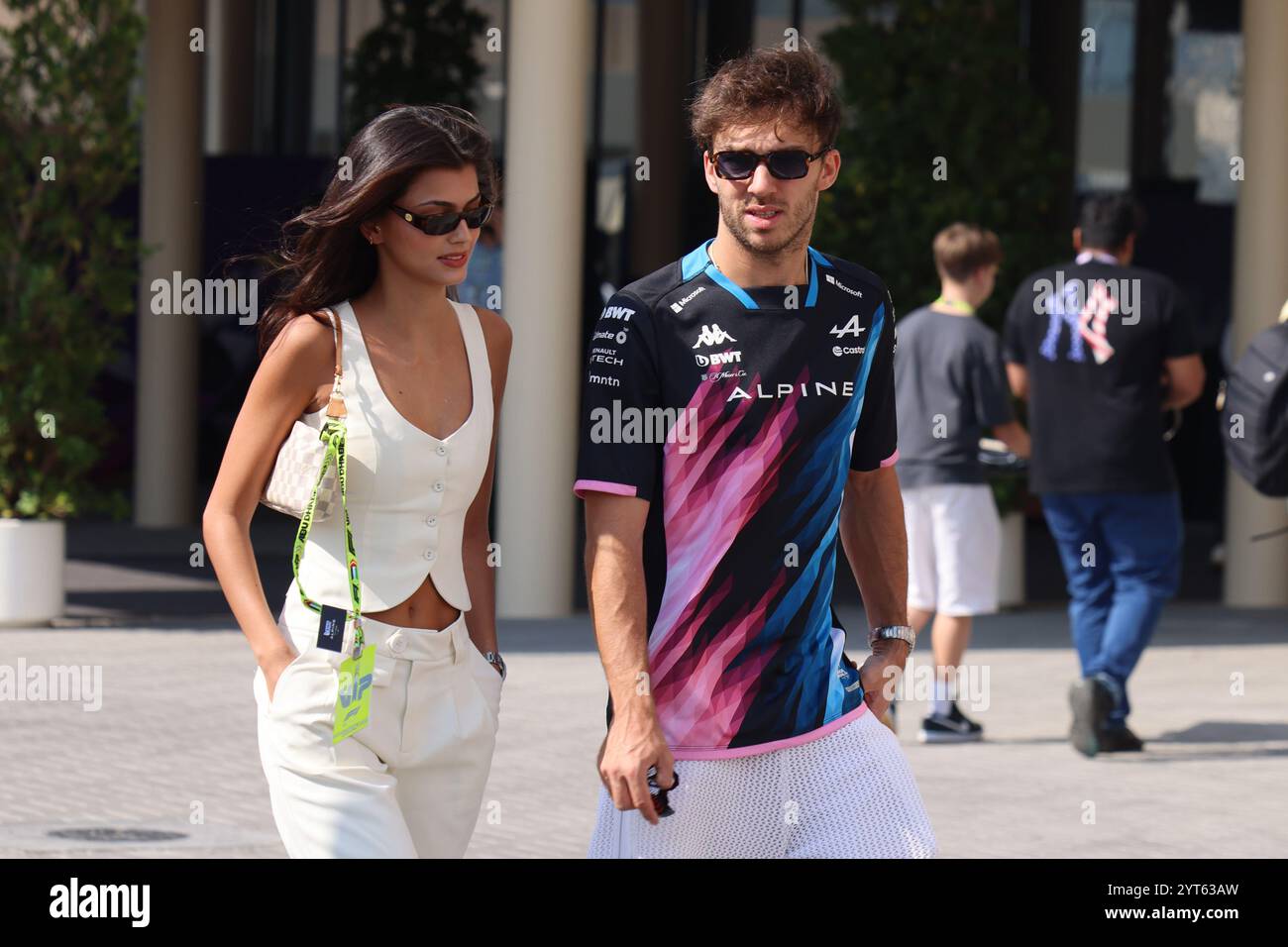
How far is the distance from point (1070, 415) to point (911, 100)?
18.9ft

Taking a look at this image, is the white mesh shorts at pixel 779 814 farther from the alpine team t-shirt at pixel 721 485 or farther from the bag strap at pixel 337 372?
the bag strap at pixel 337 372

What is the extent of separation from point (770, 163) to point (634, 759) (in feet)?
3.39

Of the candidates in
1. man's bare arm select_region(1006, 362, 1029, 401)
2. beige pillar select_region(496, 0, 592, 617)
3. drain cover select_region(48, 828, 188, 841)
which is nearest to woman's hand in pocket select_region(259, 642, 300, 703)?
drain cover select_region(48, 828, 188, 841)

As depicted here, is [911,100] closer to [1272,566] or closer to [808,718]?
[1272,566]

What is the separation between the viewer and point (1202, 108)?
2309 cm

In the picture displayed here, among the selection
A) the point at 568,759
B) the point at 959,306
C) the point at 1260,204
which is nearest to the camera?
the point at 568,759

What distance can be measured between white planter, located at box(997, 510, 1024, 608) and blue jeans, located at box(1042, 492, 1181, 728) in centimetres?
520

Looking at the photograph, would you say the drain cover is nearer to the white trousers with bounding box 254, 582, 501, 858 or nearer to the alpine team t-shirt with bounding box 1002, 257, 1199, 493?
the white trousers with bounding box 254, 582, 501, 858

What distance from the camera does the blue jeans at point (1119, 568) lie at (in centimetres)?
884

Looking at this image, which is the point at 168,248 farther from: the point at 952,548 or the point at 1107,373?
the point at 1107,373

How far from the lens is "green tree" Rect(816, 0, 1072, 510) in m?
14.2

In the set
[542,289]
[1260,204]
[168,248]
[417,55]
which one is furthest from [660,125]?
[542,289]

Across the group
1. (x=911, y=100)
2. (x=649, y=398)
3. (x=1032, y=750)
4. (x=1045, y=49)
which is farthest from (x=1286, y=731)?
(x=1045, y=49)

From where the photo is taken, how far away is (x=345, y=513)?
3838 millimetres
